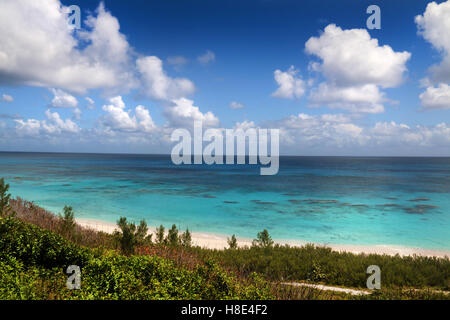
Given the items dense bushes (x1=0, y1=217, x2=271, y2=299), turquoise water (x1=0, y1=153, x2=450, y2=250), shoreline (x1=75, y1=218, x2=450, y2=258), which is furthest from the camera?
turquoise water (x1=0, y1=153, x2=450, y2=250)

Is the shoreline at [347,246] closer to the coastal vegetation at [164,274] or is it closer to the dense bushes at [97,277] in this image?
the coastal vegetation at [164,274]

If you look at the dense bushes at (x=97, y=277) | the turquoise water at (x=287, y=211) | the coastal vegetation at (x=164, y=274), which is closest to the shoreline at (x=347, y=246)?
the turquoise water at (x=287, y=211)

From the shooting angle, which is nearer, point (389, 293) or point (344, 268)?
point (389, 293)

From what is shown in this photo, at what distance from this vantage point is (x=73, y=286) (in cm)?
532

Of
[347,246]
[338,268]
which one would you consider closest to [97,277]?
[338,268]

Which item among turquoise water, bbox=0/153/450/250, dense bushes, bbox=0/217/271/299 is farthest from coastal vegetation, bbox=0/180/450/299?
turquoise water, bbox=0/153/450/250

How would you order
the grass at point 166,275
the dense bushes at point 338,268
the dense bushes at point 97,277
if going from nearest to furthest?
the dense bushes at point 97,277
the grass at point 166,275
the dense bushes at point 338,268

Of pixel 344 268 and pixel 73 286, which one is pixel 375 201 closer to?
pixel 344 268

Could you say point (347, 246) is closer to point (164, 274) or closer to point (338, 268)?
point (338, 268)

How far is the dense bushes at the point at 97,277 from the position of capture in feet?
16.4

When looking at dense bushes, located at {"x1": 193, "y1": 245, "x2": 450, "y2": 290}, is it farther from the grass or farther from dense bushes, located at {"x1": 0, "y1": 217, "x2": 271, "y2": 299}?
dense bushes, located at {"x1": 0, "y1": 217, "x2": 271, "y2": 299}

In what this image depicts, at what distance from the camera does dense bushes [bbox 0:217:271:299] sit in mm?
5000
